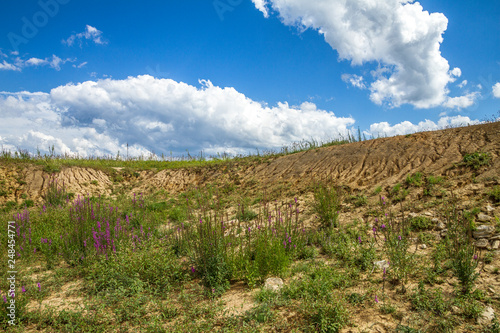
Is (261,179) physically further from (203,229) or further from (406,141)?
(203,229)

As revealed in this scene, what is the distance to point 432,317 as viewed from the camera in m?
3.44

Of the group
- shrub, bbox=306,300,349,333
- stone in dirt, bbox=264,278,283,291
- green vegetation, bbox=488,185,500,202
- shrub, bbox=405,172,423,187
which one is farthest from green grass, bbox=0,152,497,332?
green vegetation, bbox=488,185,500,202

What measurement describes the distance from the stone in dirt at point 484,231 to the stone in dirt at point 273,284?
3.79 metres

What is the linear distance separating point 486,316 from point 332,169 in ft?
25.7

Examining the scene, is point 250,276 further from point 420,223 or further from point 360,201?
point 360,201

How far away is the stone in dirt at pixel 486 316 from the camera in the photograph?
328cm

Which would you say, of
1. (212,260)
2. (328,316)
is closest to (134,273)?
(212,260)

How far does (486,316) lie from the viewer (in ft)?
11.0

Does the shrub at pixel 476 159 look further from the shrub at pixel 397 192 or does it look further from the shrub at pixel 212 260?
the shrub at pixel 212 260

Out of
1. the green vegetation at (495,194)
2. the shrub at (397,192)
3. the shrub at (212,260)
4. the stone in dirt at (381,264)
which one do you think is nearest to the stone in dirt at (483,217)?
the green vegetation at (495,194)

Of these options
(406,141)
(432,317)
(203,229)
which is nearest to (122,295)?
(203,229)

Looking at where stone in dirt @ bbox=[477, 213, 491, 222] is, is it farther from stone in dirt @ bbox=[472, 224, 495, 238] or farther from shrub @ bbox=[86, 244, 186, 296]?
shrub @ bbox=[86, 244, 186, 296]

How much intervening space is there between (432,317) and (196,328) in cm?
288

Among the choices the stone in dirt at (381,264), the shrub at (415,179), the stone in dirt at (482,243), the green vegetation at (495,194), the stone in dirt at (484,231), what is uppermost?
the shrub at (415,179)
